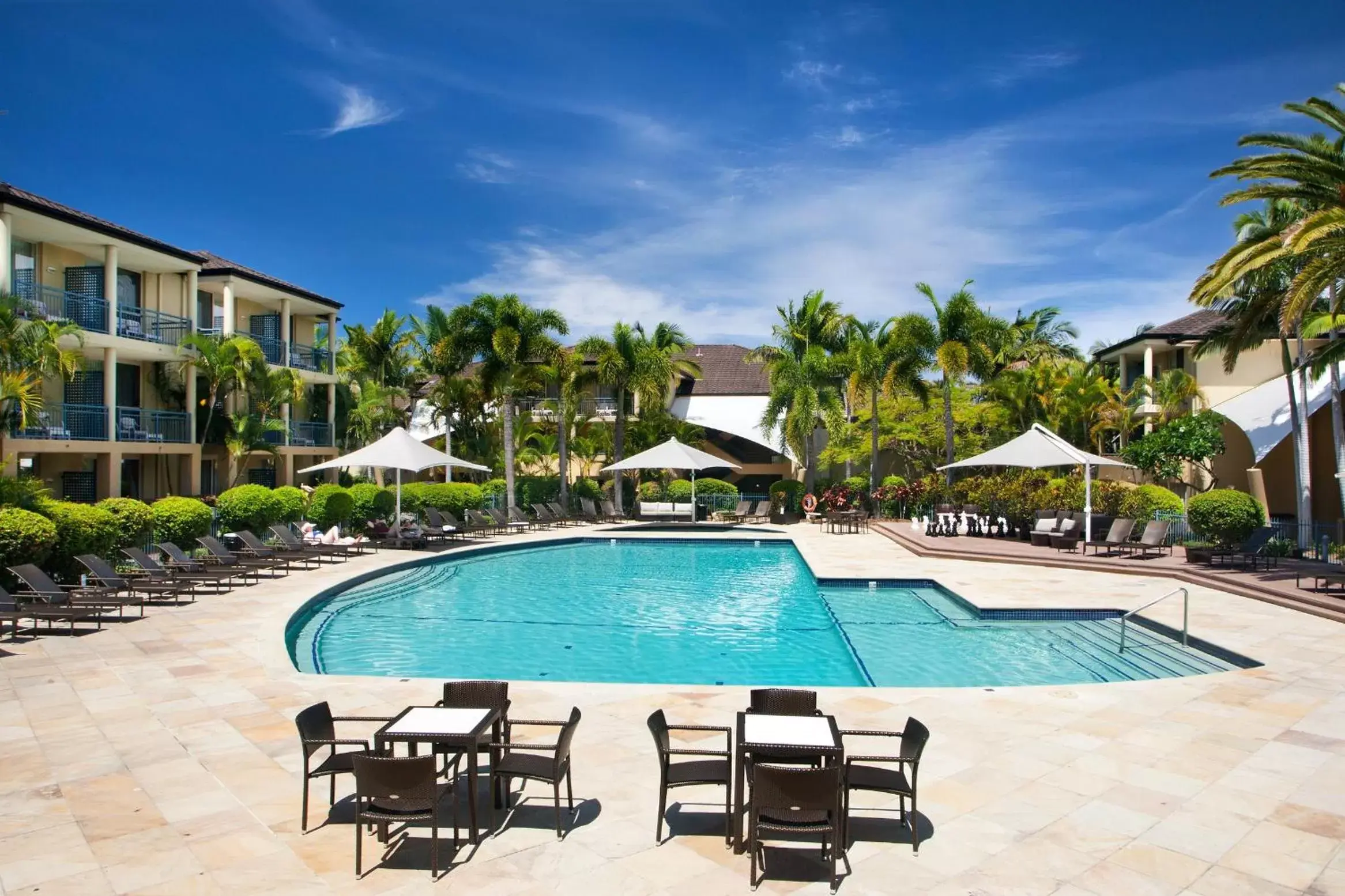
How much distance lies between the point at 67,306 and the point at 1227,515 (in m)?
25.7

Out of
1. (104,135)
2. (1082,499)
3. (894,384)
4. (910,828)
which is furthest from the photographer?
(894,384)

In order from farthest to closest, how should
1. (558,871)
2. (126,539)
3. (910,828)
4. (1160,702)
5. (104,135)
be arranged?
(104,135) → (126,539) → (1160,702) → (910,828) → (558,871)

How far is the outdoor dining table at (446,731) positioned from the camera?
14.5 ft

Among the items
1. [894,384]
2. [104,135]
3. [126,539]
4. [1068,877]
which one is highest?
[104,135]

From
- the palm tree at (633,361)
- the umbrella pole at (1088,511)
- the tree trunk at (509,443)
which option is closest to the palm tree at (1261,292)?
the umbrella pole at (1088,511)

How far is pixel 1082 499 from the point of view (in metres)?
21.0

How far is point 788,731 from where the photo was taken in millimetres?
4559

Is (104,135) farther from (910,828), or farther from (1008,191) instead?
(910,828)

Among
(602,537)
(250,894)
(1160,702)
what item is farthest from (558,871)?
(602,537)

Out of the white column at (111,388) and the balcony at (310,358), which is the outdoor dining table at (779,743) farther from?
the balcony at (310,358)

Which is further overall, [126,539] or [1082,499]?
[1082,499]

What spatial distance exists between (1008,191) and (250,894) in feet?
74.1

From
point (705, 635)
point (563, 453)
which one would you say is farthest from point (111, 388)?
point (705, 635)

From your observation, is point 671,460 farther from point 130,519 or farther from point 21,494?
point 21,494
